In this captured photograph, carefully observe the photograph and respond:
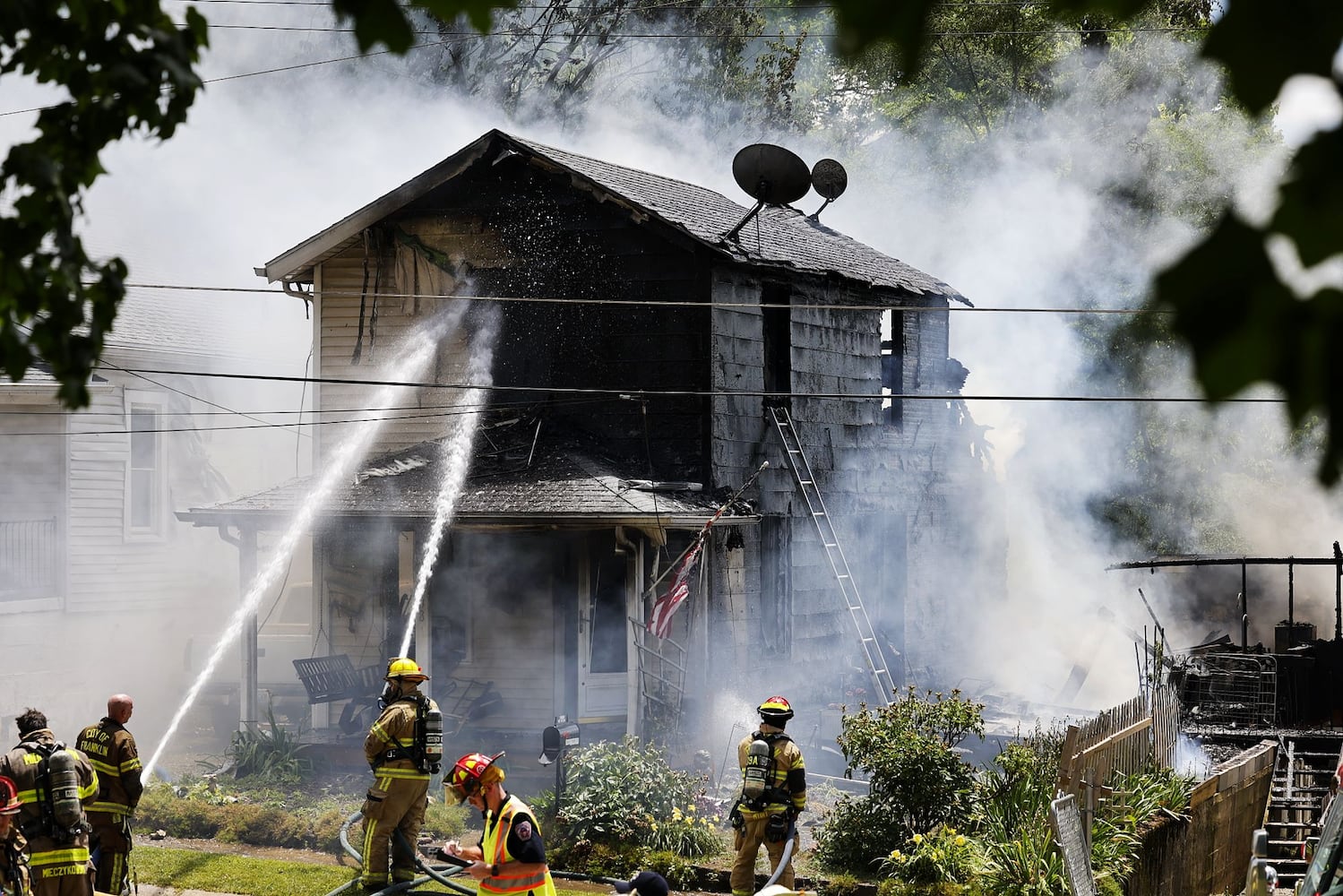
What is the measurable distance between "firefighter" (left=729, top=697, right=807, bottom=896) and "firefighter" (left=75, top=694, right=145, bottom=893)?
15.4 ft

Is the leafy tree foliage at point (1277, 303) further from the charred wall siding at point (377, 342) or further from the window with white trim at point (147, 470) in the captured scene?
the window with white trim at point (147, 470)

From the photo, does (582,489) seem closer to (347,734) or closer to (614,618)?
(614,618)

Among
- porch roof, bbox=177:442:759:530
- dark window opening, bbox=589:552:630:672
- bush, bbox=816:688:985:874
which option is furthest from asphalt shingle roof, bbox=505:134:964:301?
bush, bbox=816:688:985:874

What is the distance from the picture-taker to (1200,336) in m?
1.85

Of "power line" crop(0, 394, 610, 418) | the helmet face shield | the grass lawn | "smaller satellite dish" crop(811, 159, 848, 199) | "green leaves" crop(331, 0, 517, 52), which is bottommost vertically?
the grass lawn

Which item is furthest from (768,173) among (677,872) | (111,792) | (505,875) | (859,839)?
(505,875)

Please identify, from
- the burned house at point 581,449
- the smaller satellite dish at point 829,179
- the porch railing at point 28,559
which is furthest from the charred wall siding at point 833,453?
the porch railing at point 28,559

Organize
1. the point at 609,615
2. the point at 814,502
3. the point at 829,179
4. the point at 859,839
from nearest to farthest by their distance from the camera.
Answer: the point at 859,839
the point at 609,615
the point at 814,502
the point at 829,179

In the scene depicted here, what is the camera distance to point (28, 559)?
22.3m

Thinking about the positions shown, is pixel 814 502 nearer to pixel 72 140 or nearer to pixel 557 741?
pixel 557 741

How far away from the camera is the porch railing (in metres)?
21.9

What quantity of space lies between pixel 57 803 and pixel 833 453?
1478 centimetres

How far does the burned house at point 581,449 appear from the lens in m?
18.1

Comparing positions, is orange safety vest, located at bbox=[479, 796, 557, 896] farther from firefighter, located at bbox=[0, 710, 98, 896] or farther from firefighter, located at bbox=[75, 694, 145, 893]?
firefighter, located at bbox=[75, 694, 145, 893]
